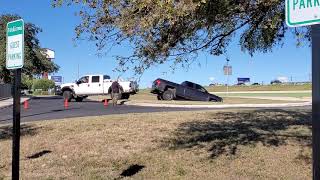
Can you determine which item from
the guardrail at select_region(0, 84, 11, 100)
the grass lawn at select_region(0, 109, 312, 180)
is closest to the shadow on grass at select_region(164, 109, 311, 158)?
the grass lawn at select_region(0, 109, 312, 180)

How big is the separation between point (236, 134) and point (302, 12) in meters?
8.35

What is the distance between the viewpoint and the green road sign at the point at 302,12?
409 cm

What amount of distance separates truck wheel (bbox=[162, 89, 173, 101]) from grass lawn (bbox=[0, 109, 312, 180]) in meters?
24.3

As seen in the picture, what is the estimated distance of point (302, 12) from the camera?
4188mm

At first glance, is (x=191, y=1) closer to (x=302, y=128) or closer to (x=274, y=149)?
(x=274, y=149)

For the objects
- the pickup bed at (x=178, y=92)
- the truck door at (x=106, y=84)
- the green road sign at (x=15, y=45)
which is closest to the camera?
the green road sign at (x=15, y=45)

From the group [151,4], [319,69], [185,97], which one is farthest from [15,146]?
[185,97]

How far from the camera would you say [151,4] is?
24.8ft

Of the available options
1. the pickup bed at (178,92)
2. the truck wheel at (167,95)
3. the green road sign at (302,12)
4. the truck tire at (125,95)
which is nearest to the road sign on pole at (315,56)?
the green road sign at (302,12)

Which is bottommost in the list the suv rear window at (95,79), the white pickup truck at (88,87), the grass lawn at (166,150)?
the grass lawn at (166,150)

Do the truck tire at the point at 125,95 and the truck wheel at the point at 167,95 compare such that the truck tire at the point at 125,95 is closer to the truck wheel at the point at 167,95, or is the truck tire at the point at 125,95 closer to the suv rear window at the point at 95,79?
the suv rear window at the point at 95,79

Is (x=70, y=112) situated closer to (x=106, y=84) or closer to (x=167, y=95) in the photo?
(x=167, y=95)

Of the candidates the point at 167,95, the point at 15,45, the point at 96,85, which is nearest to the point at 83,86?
the point at 96,85

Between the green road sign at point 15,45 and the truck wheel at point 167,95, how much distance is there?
107ft
